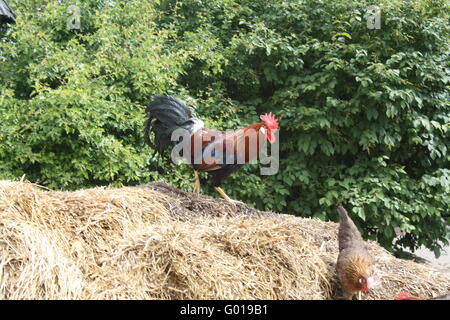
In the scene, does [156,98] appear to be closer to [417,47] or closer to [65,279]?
[65,279]

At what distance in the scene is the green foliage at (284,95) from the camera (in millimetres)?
5102

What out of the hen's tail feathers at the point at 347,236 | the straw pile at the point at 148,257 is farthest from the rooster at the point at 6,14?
the hen's tail feathers at the point at 347,236

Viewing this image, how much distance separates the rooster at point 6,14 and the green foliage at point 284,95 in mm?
140

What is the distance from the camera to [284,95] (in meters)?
6.07

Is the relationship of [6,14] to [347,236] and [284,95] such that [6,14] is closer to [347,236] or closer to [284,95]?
[284,95]

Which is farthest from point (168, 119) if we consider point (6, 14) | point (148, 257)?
point (6, 14)

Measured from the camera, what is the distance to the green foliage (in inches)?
201

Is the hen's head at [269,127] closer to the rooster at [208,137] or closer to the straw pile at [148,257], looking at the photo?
the rooster at [208,137]

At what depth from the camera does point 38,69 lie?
16.8ft

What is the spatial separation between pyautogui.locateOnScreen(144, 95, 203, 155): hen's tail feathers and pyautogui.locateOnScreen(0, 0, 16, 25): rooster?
231cm

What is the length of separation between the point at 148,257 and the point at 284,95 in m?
3.76

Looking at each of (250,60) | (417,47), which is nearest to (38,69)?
(250,60)

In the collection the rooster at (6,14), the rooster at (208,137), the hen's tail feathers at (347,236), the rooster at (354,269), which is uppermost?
the rooster at (6,14)

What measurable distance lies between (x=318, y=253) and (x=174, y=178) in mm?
2667
